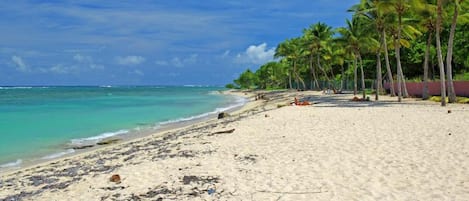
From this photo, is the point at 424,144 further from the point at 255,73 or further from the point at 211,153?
the point at 255,73

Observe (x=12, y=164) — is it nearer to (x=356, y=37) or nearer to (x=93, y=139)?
(x=93, y=139)

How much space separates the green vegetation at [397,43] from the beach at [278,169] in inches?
569

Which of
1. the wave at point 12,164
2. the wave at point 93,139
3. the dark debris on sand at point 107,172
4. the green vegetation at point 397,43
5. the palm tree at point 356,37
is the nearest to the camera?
the dark debris on sand at point 107,172

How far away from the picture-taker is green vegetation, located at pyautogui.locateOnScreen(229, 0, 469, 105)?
86.6 ft

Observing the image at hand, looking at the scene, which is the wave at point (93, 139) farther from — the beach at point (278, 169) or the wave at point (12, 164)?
the beach at point (278, 169)

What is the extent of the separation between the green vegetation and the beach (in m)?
14.5

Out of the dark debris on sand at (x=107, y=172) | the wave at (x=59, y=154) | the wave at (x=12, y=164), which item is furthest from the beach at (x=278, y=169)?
the wave at (x=59, y=154)

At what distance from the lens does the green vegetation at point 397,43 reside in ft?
86.6

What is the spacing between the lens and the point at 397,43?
30.9 metres

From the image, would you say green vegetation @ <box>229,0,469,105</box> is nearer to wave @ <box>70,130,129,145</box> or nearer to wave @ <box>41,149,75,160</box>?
wave @ <box>70,130,129,145</box>

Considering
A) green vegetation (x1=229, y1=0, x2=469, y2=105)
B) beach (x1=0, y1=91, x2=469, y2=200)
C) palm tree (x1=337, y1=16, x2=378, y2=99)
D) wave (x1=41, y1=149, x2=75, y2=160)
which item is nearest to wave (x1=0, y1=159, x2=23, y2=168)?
wave (x1=41, y1=149, x2=75, y2=160)

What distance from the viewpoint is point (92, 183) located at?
8875 mm

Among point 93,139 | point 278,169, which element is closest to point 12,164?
point 93,139

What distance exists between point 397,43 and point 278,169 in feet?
82.1
